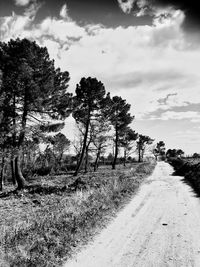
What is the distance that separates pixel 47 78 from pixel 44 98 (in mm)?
1757

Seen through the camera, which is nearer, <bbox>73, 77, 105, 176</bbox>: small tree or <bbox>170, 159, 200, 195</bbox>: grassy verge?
<bbox>170, 159, 200, 195</bbox>: grassy verge

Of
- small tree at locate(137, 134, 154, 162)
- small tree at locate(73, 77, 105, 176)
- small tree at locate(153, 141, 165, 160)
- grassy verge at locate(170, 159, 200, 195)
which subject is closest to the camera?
grassy verge at locate(170, 159, 200, 195)

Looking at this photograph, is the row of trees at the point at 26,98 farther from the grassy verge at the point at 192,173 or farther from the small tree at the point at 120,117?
the small tree at the point at 120,117

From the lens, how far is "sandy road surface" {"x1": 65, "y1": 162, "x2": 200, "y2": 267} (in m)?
5.80

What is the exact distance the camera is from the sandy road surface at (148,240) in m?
5.80

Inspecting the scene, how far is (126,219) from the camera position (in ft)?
30.8

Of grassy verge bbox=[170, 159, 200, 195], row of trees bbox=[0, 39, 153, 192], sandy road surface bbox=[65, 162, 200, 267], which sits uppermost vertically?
row of trees bbox=[0, 39, 153, 192]

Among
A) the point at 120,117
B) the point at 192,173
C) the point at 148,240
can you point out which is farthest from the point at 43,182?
the point at 120,117

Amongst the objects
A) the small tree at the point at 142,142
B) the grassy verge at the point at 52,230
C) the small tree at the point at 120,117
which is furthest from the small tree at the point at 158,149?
the grassy verge at the point at 52,230

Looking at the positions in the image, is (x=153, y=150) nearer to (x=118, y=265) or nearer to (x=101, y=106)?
(x=101, y=106)

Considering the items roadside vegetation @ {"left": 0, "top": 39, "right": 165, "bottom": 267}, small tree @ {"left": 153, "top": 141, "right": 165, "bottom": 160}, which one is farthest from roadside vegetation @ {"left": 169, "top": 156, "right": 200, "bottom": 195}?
small tree @ {"left": 153, "top": 141, "right": 165, "bottom": 160}

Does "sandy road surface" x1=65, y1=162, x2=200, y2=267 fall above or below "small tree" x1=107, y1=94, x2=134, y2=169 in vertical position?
below

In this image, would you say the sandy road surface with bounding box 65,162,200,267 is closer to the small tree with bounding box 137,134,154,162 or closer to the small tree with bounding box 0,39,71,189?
the small tree with bounding box 0,39,71,189

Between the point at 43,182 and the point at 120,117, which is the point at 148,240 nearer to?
the point at 43,182
